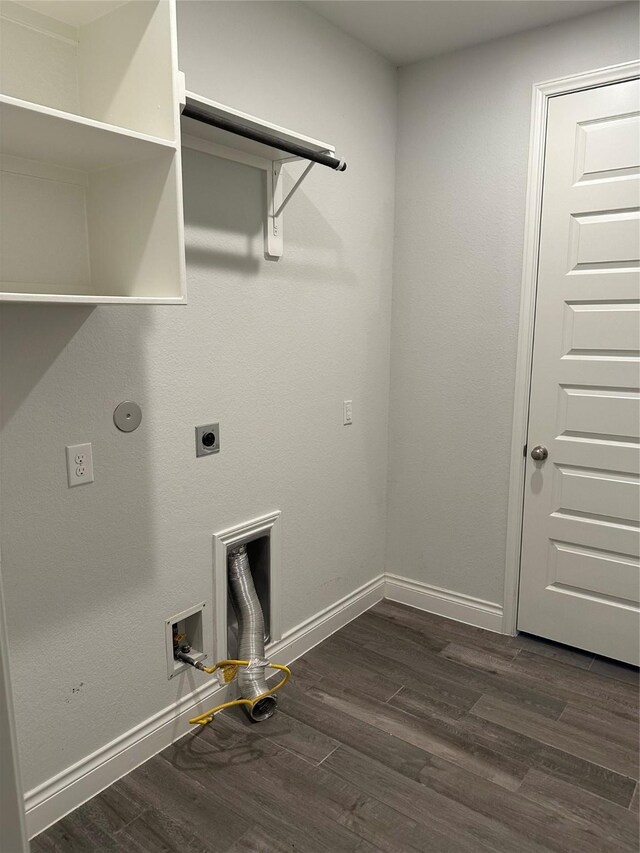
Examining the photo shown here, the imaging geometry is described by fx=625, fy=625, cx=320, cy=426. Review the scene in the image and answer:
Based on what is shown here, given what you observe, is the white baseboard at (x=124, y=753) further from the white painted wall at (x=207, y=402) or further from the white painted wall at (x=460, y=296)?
the white painted wall at (x=460, y=296)

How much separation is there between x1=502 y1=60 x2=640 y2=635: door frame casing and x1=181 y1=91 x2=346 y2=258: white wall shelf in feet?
3.03

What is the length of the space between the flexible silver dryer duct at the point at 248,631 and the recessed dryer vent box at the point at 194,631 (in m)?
0.14

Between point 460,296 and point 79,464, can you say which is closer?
point 79,464

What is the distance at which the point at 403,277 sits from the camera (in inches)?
117

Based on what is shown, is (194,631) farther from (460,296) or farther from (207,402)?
(460,296)

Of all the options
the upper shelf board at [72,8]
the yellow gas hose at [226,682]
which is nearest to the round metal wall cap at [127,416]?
the yellow gas hose at [226,682]

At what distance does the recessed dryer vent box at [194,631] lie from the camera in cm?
213

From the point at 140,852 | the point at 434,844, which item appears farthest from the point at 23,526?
the point at 434,844

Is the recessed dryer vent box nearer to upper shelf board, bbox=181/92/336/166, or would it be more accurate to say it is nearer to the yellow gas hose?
the yellow gas hose

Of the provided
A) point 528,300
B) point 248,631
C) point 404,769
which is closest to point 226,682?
point 248,631

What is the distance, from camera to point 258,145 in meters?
1.99

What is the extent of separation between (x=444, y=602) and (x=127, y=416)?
74.5 inches

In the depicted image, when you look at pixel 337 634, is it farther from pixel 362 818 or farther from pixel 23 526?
pixel 23 526

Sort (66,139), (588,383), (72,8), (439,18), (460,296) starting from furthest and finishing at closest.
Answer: (460,296) < (588,383) < (439,18) < (72,8) < (66,139)
